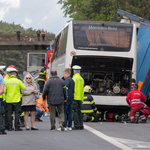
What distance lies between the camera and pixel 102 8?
1769 inches

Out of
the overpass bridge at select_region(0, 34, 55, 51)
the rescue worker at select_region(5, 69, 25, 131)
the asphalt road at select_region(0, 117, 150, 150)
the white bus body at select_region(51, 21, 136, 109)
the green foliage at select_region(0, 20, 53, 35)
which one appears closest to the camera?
the asphalt road at select_region(0, 117, 150, 150)

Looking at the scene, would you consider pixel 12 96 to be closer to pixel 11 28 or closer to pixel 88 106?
pixel 88 106

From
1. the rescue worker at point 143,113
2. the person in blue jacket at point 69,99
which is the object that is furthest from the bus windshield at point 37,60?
the person in blue jacket at point 69,99

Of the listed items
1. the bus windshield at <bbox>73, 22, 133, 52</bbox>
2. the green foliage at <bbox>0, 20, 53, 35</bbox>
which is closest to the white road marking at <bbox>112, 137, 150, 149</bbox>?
the bus windshield at <bbox>73, 22, 133, 52</bbox>

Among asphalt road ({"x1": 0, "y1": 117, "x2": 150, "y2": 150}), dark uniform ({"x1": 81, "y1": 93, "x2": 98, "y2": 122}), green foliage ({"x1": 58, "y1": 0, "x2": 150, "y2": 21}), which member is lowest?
asphalt road ({"x1": 0, "y1": 117, "x2": 150, "y2": 150})

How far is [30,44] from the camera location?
67.6 metres

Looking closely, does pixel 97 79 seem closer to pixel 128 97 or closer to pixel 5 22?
pixel 128 97

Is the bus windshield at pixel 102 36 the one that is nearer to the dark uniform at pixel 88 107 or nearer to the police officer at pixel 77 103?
the dark uniform at pixel 88 107

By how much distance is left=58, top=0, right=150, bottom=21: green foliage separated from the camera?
34500 mm

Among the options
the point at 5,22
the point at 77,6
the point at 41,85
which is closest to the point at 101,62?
the point at 41,85

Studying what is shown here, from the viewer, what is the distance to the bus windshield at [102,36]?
16.8 meters

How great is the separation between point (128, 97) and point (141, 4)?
20.3 meters

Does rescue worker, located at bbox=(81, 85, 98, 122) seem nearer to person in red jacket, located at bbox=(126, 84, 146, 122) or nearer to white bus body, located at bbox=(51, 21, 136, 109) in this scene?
person in red jacket, located at bbox=(126, 84, 146, 122)

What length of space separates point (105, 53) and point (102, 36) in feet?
2.27
